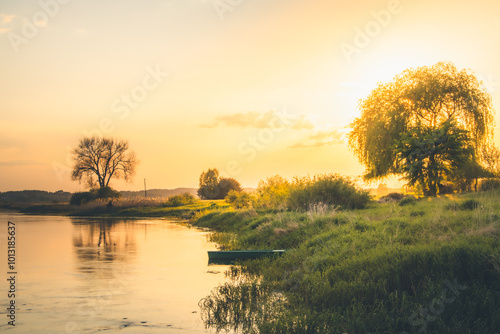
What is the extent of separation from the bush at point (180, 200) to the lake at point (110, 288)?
150 ft

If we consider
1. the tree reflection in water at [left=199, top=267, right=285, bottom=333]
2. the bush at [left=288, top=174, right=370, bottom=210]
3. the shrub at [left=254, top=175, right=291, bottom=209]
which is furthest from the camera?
the shrub at [left=254, top=175, right=291, bottom=209]

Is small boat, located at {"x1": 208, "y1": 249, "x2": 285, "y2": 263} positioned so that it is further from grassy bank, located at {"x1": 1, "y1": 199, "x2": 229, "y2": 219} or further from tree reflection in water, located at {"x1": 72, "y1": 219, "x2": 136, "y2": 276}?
grassy bank, located at {"x1": 1, "y1": 199, "x2": 229, "y2": 219}

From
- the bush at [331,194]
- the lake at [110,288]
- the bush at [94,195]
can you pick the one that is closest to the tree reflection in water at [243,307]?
the lake at [110,288]

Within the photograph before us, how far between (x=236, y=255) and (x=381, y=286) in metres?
8.37

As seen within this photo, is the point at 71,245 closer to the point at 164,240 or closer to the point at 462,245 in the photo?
the point at 164,240

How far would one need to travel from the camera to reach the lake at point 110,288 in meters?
9.31

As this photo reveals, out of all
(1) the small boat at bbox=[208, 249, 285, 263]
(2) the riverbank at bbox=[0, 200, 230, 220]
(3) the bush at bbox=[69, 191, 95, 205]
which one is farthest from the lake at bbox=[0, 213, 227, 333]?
(3) the bush at bbox=[69, 191, 95, 205]

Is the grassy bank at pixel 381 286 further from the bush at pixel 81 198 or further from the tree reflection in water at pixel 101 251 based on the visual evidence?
the bush at pixel 81 198

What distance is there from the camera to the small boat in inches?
658

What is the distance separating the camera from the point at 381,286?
9664mm

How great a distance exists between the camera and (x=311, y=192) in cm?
3114

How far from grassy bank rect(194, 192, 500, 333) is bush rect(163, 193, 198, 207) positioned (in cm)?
5623

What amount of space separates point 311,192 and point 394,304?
22264 mm

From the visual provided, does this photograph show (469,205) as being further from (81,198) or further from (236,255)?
(81,198)
